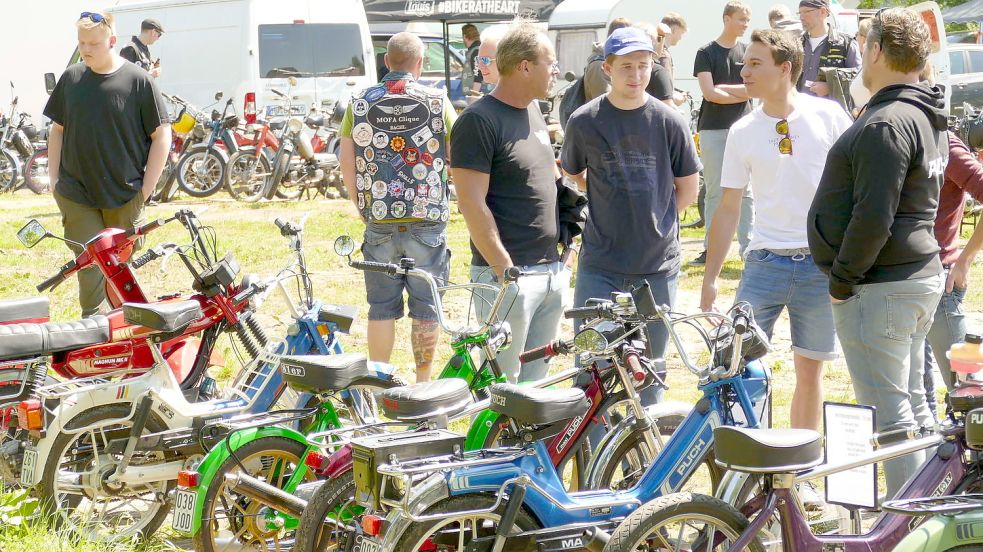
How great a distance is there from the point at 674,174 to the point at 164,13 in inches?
496

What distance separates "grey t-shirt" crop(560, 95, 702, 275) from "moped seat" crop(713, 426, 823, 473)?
172 centimetres

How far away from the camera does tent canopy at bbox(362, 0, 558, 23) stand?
19.1m

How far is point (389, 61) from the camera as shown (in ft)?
19.3

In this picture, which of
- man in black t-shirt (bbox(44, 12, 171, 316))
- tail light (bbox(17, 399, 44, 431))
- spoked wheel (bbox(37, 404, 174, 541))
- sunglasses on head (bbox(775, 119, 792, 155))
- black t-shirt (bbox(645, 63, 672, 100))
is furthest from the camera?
black t-shirt (bbox(645, 63, 672, 100))

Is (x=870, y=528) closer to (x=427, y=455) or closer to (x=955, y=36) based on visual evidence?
(x=427, y=455)

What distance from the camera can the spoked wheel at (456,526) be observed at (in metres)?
3.37

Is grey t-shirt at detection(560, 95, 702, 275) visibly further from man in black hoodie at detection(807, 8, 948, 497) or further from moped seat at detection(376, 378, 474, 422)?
moped seat at detection(376, 378, 474, 422)

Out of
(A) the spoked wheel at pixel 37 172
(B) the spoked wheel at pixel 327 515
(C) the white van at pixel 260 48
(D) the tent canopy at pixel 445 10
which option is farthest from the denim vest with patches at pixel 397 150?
(D) the tent canopy at pixel 445 10

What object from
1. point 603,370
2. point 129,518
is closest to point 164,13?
point 129,518

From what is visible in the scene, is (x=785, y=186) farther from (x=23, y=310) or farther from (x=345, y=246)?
(x=23, y=310)

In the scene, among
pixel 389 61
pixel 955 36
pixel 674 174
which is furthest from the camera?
pixel 955 36

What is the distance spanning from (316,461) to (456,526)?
23.9 inches

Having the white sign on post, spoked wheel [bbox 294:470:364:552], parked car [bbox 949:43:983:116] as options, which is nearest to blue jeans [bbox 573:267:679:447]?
the white sign on post

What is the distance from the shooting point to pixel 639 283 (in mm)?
4926
